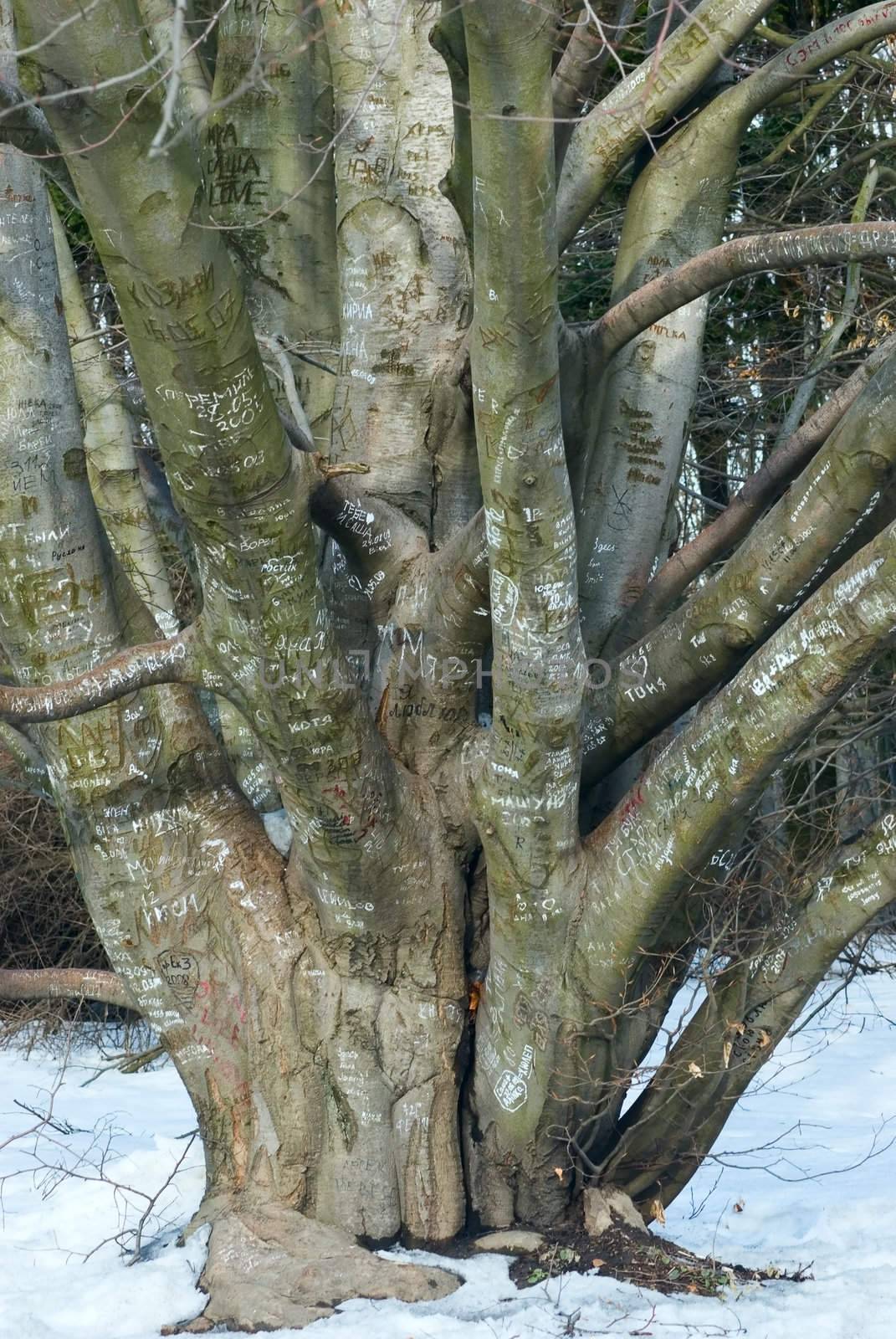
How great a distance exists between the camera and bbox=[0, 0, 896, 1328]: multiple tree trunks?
2.91m

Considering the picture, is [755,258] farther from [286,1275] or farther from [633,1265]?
[286,1275]

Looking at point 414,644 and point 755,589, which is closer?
point 755,589

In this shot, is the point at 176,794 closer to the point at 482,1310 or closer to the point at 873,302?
the point at 482,1310

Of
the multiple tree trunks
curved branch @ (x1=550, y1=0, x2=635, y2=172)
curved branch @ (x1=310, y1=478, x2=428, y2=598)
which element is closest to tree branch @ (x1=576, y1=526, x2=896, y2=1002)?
the multiple tree trunks

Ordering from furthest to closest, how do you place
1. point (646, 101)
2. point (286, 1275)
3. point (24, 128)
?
point (646, 101), point (286, 1275), point (24, 128)

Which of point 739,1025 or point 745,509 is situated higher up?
point 745,509

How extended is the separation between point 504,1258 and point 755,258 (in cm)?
262

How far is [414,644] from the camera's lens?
3.56 meters

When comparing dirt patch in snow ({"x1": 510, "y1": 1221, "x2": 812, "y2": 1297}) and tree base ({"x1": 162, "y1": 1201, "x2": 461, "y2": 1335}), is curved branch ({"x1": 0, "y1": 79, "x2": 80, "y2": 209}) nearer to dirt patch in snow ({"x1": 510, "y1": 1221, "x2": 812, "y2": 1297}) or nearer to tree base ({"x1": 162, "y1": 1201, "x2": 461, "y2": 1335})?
tree base ({"x1": 162, "y1": 1201, "x2": 461, "y2": 1335})

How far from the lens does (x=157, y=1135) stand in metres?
5.23

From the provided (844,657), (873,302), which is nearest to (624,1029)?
(844,657)

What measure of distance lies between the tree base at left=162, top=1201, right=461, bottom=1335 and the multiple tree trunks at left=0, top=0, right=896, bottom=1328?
0.01 m

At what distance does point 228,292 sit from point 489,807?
56.3 inches

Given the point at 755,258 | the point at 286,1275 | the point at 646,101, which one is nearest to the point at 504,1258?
the point at 286,1275
